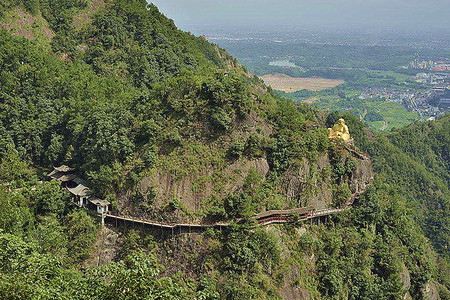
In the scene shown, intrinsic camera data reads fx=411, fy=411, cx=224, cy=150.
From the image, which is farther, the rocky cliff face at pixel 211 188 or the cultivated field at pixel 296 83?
the cultivated field at pixel 296 83

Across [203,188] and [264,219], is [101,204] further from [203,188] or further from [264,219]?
[264,219]

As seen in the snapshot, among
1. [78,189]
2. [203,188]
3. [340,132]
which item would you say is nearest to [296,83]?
[340,132]

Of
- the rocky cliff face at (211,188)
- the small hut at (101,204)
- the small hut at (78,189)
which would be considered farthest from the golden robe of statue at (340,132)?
the small hut at (78,189)

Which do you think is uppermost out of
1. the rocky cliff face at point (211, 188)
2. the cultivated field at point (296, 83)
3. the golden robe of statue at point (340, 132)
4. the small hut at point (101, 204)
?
the golden robe of statue at point (340, 132)

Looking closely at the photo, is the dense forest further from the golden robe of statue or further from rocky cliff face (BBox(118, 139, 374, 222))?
the golden robe of statue

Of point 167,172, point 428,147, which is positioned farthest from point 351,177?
point 428,147

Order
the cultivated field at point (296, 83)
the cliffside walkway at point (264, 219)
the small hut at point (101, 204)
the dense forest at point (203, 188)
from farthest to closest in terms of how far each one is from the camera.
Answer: the cultivated field at point (296, 83) → the small hut at point (101, 204) → the cliffside walkway at point (264, 219) → the dense forest at point (203, 188)

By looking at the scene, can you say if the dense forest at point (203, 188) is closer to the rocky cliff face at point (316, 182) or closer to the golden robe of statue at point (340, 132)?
the rocky cliff face at point (316, 182)
